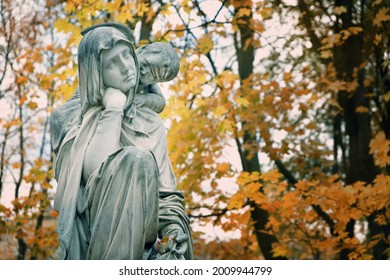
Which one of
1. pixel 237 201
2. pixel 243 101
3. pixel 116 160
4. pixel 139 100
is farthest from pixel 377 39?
pixel 116 160

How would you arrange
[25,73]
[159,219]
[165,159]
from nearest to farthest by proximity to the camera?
[159,219], [165,159], [25,73]

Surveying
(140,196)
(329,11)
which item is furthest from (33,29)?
(140,196)

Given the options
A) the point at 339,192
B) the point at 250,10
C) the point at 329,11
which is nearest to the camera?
the point at 339,192

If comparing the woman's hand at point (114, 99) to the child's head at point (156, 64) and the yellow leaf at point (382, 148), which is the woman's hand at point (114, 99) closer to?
the child's head at point (156, 64)

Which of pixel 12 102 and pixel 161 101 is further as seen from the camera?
pixel 12 102

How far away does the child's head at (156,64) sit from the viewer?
175 inches

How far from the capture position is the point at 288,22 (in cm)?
964

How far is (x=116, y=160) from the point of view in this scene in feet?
12.1

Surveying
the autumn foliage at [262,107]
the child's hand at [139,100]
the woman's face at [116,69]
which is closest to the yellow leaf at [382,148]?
the autumn foliage at [262,107]

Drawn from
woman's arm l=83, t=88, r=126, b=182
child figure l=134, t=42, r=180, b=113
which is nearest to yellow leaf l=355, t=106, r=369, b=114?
child figure l=134, t=42, r=180, b=113

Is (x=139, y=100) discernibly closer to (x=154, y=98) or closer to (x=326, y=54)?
(x=154, y=98)

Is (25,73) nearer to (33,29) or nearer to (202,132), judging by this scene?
(33,29)

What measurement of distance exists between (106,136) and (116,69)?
0.46 meters

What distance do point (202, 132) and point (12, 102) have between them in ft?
12.8
